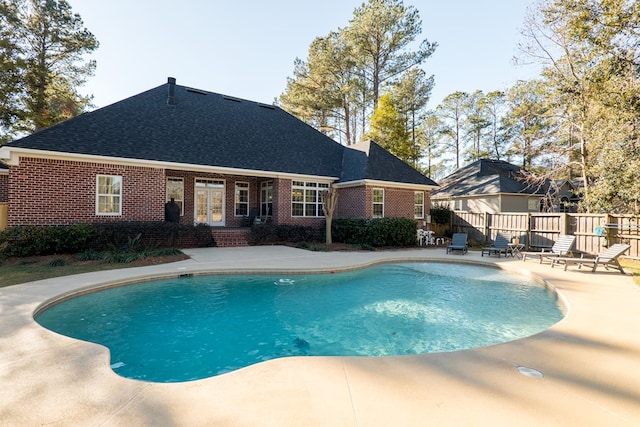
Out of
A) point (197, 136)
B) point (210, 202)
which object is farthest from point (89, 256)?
point (197, 136)

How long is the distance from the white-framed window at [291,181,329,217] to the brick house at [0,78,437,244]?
58 mm

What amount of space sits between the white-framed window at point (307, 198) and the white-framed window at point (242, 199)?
3173mm

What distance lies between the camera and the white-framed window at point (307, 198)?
56.2 ft

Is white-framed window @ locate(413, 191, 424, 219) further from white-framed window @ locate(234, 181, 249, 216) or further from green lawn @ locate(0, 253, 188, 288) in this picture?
green lawn @ locate(0, 253, 188, 288)

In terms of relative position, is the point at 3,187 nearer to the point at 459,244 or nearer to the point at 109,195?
the point at 109,195

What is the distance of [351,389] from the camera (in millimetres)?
2789

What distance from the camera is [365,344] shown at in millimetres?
4832

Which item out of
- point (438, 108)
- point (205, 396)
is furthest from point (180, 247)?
point (438, 108)

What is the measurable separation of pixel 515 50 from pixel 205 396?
20764mm

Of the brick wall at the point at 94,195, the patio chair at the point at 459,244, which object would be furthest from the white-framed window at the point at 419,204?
the patio chair at the point at 459,244

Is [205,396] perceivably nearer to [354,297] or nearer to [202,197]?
[354,297]

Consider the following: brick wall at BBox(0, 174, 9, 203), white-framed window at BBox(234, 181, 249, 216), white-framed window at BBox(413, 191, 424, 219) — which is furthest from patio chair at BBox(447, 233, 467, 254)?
brick wall at BBox(0, 174, 9, 203)

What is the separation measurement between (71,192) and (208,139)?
6.38 m

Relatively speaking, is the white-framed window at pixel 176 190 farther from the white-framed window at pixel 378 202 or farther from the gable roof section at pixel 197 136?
the white-framed window at pixel 378 202
